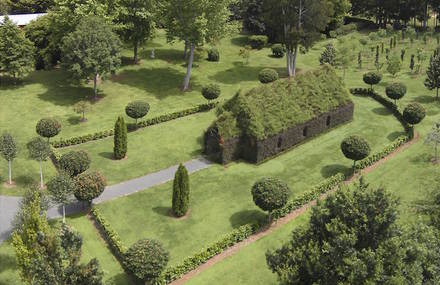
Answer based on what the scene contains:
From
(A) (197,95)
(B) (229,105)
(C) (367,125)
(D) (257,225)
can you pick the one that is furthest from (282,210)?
(A) (197,95)

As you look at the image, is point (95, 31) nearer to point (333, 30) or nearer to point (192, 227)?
point (192, 227)

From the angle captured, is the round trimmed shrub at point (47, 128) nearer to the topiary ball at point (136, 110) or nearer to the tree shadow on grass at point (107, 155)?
the tree shadow on grass at point (107, 155)

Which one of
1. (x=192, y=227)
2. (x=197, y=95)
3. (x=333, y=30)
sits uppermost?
(x=333, y=30)

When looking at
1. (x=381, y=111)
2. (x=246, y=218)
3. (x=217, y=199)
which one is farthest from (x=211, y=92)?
(x=246, y=218)

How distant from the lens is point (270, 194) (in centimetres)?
3506

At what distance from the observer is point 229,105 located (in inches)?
1827

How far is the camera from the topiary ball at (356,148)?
139 feet

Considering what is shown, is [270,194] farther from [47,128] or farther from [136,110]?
[47,128]

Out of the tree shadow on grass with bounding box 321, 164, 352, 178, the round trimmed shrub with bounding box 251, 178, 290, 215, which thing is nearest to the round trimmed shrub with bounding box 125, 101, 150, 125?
the round trimmed shrub with bounding box 251, 178, 290, 215

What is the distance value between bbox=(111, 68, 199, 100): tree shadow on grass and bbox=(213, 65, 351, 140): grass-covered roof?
18808 mm

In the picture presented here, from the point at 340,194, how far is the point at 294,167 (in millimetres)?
21167

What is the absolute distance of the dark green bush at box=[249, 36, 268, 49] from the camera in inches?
3332

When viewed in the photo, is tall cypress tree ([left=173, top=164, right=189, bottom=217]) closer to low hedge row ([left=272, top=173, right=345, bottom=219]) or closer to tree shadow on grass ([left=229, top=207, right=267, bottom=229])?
tree shadow on grass ([left=229, top=207, right=267, bottom=229])

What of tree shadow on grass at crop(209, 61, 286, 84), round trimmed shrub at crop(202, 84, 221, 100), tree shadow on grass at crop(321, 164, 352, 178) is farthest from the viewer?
tree shadow on grass at crop(209, 61, 286, 84)
